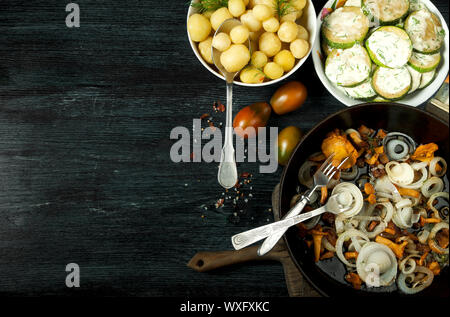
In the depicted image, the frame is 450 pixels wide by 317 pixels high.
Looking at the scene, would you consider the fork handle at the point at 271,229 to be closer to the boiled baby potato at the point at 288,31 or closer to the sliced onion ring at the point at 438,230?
the sliced onion ring at the point at 438,230

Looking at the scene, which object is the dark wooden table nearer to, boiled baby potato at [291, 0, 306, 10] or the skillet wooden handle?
the skillet wooden handle

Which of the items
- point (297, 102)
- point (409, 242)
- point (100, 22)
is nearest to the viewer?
point (409, 242)

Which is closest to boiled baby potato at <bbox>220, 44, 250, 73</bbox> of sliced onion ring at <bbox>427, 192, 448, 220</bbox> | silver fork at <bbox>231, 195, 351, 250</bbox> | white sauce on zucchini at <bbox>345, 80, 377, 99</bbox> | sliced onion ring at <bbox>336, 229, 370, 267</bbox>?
white sauce on zucchini at <bbox>345, 80, 377, 99</bbox>

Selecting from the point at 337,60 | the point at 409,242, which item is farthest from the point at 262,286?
the point at 337,60

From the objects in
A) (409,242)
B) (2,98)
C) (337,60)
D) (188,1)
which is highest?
(188,1)

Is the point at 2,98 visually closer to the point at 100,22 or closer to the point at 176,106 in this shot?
the point at 100,22

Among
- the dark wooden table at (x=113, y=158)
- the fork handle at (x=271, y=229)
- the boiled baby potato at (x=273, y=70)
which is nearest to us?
the fork handle at (x=271, y=229)

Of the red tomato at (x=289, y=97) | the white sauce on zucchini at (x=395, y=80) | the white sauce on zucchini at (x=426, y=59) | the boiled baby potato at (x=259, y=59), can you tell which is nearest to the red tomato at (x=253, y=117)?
the red tomato at (x=289, y=97)

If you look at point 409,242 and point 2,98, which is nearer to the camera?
point 409,242
